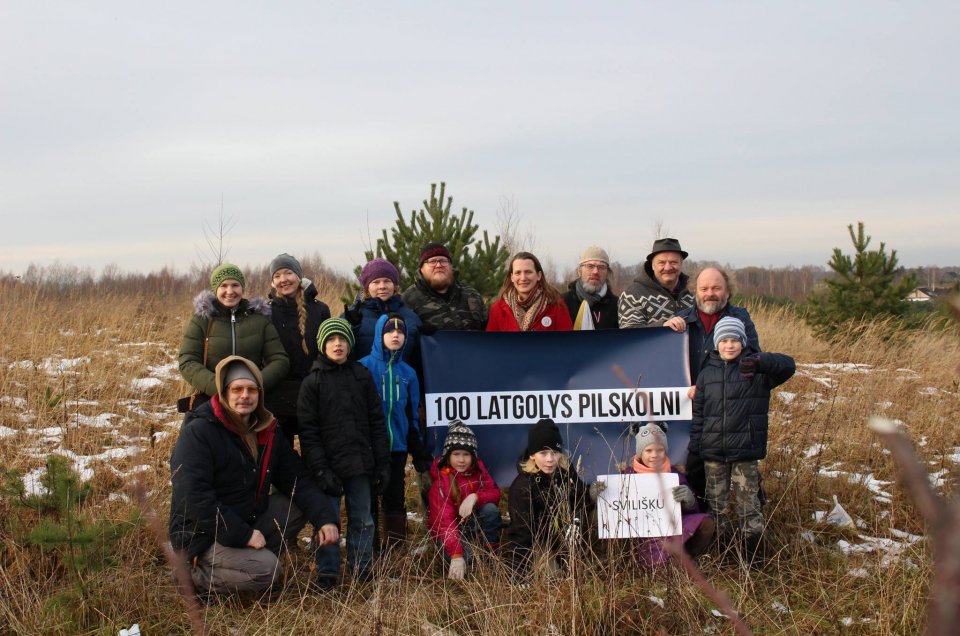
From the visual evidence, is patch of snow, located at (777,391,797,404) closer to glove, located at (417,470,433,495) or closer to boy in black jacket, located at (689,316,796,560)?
boy in black jacket, located at (689,316,796,560)

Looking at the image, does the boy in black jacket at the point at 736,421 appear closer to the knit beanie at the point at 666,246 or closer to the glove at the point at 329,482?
the knit beanie at the point at 666,246

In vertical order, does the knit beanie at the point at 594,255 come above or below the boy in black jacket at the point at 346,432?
above

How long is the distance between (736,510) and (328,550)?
2.67 m

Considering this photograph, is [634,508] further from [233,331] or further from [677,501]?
[233,331]

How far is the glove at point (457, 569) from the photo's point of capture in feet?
17.4

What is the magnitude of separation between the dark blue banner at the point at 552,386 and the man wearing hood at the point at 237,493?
1140mm

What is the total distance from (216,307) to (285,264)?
59 centimetres

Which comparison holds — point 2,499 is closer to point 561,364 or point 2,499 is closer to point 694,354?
point 561,364

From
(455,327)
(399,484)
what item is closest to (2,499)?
(399,484)

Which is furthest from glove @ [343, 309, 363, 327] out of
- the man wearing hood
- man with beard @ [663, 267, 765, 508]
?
man with beard @ [663, 267, 765, 508]

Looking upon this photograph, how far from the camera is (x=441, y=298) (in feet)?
21.5

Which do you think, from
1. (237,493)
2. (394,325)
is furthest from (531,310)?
(237,493)

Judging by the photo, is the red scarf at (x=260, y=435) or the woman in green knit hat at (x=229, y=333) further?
the woman in green knit hat at (x=229, y=333)

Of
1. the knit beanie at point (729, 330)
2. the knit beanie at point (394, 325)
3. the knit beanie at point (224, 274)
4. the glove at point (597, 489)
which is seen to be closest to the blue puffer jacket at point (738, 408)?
the knit beanie at point (729, 330)
